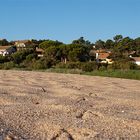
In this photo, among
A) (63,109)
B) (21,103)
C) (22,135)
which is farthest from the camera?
(21,103)

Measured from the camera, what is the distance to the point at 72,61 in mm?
42969

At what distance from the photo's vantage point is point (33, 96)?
7844mm

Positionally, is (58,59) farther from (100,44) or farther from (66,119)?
(100,44)

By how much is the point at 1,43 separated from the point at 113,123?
7519 centimetres

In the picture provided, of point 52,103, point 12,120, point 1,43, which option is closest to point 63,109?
point 52,103

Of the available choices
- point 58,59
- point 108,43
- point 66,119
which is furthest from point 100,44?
point 66,119

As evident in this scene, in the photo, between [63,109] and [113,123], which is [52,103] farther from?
[113,123]

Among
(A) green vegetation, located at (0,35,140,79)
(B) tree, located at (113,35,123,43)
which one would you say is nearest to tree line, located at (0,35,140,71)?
(A) green vegetation, located at (0,35,140,79)

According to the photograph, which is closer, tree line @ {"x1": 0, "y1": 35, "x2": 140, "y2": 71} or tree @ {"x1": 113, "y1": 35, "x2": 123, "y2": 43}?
tree line @ {"x1": 0, "y1": 35, "x2": 140, "y2": 71}

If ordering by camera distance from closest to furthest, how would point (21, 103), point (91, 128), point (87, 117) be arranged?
point (91, 128) → point (87, 117) → point (21, 103)

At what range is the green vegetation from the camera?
23.7m

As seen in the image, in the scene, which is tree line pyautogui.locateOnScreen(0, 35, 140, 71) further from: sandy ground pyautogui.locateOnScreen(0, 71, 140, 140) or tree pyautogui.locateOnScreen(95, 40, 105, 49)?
tree pyautogui.locateOnScreen(95, 40, 105, 49)

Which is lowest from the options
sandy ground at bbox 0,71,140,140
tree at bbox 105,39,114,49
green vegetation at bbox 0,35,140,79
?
sandy ground at bbox 0,71,140,140

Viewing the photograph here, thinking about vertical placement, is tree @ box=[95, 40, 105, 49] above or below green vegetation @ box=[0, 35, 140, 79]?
above
